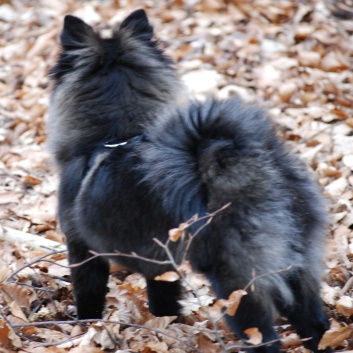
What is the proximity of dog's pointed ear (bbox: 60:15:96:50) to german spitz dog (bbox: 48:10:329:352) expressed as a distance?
3 centimetres

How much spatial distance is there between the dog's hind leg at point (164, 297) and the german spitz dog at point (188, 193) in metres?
0.35

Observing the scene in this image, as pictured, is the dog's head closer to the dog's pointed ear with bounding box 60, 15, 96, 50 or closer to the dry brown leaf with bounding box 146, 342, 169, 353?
the dog's pointed ear with bounding box 60, 15, 96, 50

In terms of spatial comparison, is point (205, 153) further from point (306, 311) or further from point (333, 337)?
point (333, 337)

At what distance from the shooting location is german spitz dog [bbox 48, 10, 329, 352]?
326 centimetres

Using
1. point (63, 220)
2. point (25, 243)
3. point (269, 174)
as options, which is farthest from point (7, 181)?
point (269, 174)

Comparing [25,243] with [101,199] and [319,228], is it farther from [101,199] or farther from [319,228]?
[319,228]

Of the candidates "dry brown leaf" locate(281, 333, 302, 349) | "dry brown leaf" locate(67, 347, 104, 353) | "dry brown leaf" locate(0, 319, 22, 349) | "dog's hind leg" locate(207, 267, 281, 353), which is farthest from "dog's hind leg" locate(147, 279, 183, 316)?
"dog's hind leg" locate(207, 267, 281, 353)

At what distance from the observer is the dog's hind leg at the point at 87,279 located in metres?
4.24

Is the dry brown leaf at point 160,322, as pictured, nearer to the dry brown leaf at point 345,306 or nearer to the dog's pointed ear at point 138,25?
the dry brown leaf at point 345,306

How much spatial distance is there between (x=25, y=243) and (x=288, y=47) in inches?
170

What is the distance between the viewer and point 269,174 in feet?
10.9

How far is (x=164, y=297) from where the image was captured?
448 centimetres

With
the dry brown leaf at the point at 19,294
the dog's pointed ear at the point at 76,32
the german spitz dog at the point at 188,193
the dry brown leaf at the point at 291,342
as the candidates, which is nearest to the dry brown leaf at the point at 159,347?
the german spitz dog at the point at 188,193

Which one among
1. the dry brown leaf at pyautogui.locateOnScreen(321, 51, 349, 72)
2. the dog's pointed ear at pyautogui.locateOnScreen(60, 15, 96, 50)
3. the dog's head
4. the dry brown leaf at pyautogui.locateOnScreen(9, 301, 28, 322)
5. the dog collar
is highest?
the dog's pointed ear at pyautogui.locateOnScreen(60, 15, 96, 50)
